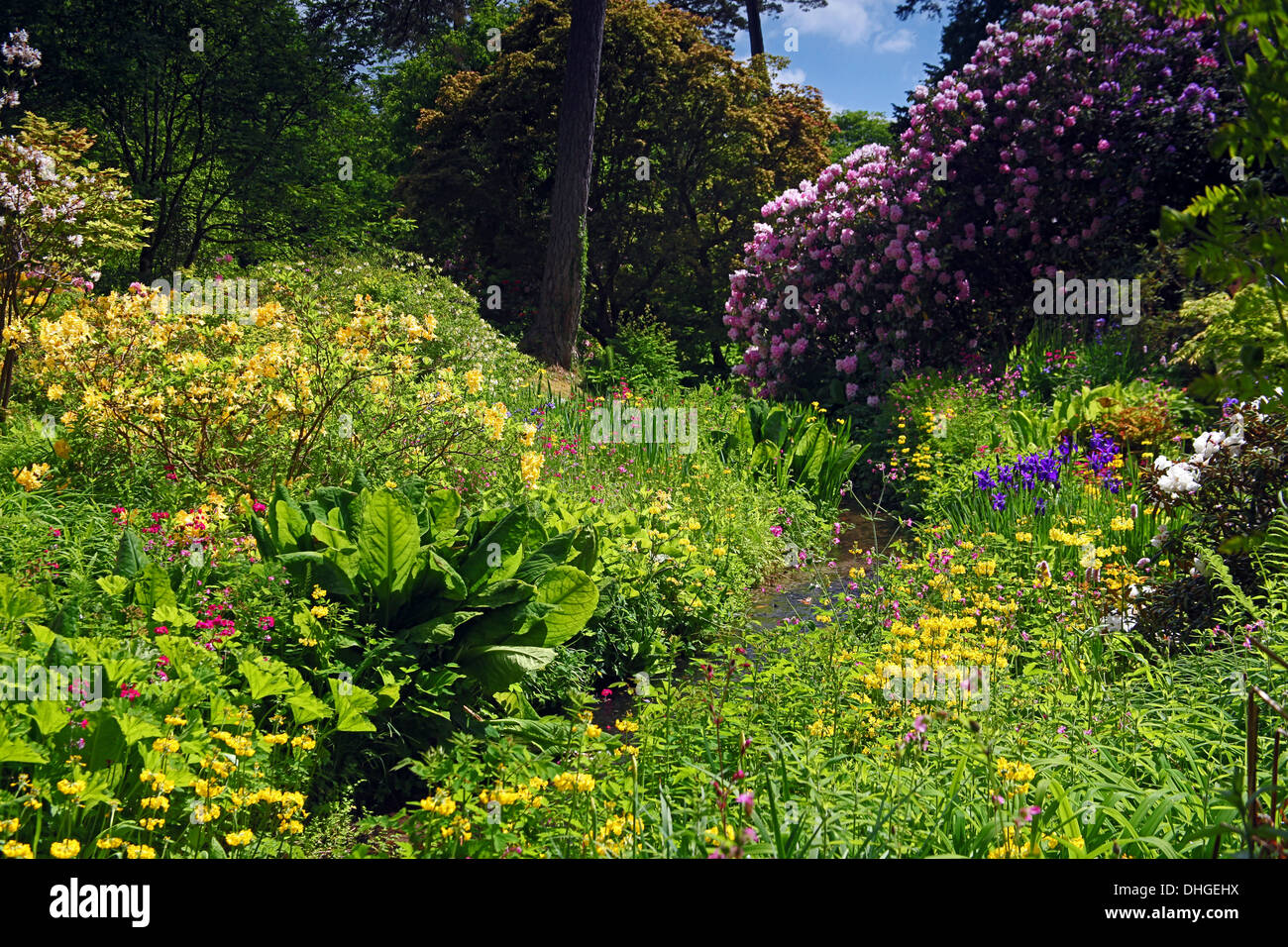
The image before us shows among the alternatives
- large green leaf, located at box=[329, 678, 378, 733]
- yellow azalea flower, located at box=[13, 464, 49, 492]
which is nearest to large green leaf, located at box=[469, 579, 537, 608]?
large green leaf, located at box=[329, 678, 378, 733]

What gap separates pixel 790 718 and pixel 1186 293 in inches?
290

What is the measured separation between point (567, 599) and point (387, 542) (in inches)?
30.7

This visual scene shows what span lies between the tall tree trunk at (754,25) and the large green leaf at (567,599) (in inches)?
858

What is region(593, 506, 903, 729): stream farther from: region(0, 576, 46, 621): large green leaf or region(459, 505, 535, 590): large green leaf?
region(0, 576, 46, 621): large green leaf

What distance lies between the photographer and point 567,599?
4141mm

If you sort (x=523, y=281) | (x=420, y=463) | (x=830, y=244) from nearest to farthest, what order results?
(x=420, y=463)
(x=830, y=244)
(x=523, y=281)

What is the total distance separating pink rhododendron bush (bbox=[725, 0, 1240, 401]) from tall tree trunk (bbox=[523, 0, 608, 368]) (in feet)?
9.25

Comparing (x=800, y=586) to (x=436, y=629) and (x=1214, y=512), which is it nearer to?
(x=1214, y=512)

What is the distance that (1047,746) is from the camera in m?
2.98

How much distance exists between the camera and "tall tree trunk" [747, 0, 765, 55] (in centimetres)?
2306

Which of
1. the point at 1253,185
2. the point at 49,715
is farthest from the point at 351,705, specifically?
the point at 1253,185

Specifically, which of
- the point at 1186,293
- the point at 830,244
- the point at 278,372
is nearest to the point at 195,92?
the point at 830,244

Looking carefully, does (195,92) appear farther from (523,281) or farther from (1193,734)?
(1193,734)
